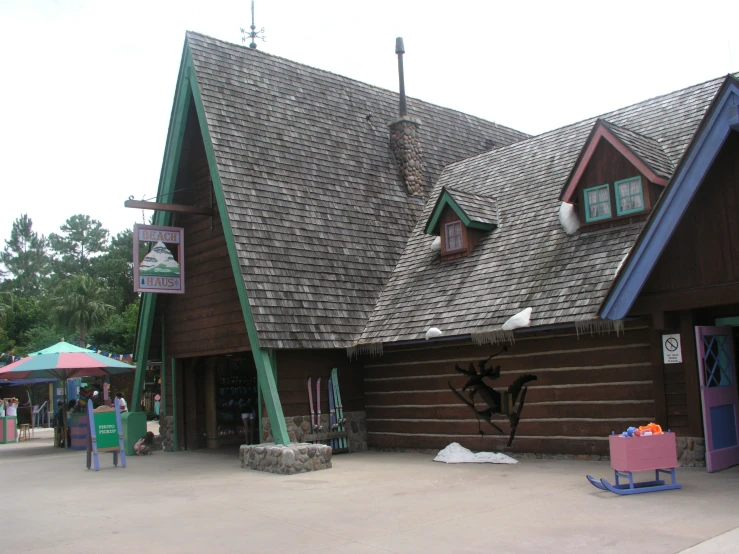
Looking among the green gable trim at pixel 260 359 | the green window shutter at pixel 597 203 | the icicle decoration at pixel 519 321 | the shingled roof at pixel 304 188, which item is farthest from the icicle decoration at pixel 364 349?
the green window shutter at pixel 597 203

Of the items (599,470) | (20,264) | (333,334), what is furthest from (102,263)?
(599,470)

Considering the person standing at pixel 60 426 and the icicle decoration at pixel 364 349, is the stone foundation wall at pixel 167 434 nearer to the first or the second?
the person standing at pixel 60 426

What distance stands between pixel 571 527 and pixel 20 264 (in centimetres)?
8426

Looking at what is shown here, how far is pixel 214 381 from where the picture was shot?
16531mm

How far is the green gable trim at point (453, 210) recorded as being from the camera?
13.6 m

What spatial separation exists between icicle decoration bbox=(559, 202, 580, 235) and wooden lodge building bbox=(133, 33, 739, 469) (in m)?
0.04

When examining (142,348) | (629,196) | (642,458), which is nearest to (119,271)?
(142,348)

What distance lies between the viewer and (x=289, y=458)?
11.1 metres

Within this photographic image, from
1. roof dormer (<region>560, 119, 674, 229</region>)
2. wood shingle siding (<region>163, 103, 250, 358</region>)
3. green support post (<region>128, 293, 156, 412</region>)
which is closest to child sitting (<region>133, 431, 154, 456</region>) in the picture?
green support post (<region>128, 293, 156, 412</region>)

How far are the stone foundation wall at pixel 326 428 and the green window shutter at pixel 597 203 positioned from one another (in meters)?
5.89

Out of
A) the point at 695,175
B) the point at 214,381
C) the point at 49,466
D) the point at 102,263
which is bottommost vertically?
the point at 49,466

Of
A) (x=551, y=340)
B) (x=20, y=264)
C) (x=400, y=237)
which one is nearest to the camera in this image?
(x=551, y=340)

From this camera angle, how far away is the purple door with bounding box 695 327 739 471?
9.03m

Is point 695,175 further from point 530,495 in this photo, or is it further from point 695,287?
point 530,495
